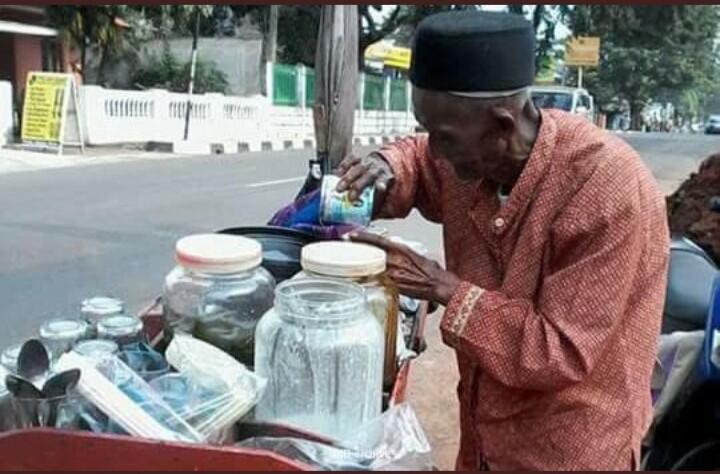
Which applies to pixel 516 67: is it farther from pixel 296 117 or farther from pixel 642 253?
pixel 296 117

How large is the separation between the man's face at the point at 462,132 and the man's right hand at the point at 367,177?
0.24 m

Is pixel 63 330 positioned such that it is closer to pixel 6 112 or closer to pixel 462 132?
pixel 462 132

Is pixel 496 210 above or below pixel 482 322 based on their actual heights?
above

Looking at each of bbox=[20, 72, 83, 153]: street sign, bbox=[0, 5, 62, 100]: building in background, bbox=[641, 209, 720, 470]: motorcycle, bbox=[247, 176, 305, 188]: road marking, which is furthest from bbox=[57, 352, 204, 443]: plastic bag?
bbox=[0, 5, 62, 100]: building in background

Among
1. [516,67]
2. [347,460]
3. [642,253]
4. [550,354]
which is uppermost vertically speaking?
[516,67]

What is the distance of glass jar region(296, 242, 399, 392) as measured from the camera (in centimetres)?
126

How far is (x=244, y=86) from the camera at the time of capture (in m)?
21.8

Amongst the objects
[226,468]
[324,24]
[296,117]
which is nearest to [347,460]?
[226,468]

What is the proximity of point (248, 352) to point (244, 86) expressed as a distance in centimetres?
2110

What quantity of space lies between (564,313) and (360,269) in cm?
31

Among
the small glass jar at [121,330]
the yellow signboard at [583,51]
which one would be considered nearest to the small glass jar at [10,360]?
the small glass jar at [121,330]

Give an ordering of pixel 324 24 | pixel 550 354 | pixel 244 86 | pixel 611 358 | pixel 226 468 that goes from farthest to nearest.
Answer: pixel 244 86, pixel 324 24, pixel 611 358, pixel 550 354, pixel 226 468

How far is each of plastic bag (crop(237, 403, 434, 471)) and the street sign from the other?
41.1 feet

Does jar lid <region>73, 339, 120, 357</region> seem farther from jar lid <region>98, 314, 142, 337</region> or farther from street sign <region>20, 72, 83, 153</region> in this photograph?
street sign <region>20, 72, 83, 153</region>
